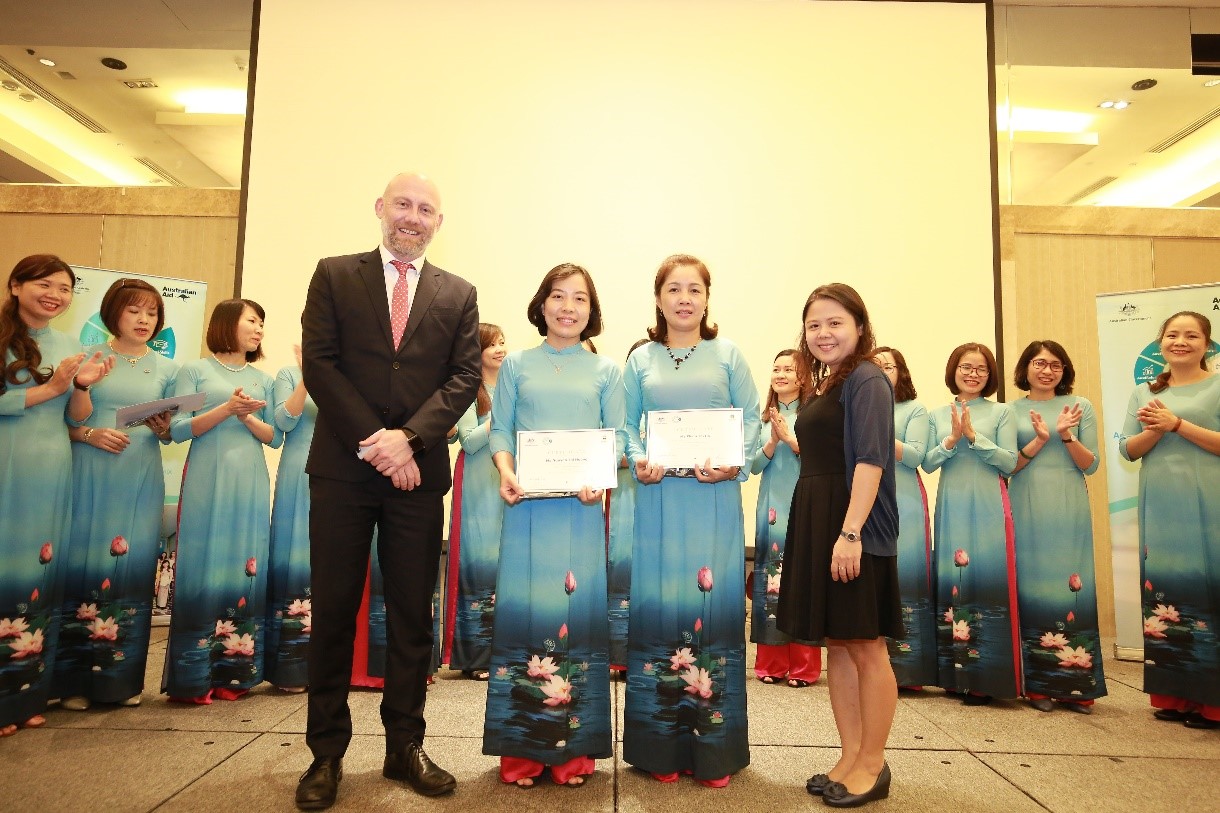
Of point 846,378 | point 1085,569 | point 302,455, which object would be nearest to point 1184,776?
point 1085,569

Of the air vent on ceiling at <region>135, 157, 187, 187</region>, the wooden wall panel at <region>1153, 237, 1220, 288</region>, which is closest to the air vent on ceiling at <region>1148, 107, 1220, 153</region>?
the wooden wall panel at <region>1153, 237, 1220, 288</region>

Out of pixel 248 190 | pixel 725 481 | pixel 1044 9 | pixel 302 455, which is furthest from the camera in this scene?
pixel 1044 9

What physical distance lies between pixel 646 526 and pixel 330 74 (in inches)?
185

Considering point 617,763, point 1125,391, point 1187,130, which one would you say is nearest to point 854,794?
point 617,763

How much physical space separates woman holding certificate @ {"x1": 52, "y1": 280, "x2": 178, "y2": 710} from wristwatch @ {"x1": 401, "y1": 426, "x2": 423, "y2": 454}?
5.66ft

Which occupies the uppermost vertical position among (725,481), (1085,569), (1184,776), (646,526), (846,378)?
(846,378)

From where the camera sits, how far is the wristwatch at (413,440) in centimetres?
238

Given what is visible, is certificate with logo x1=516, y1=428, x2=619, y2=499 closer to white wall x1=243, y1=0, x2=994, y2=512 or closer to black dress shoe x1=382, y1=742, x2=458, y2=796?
black dress shoe x1=382, y1=742, x2=458, y2=796

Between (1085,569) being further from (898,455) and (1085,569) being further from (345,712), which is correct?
(345,712)

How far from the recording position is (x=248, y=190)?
5.66 metres

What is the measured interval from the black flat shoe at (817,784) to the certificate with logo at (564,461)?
3.98ft

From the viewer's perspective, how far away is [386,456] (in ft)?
7.64

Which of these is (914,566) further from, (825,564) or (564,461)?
(564,461)

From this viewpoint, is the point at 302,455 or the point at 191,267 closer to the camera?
the point at 302,455
